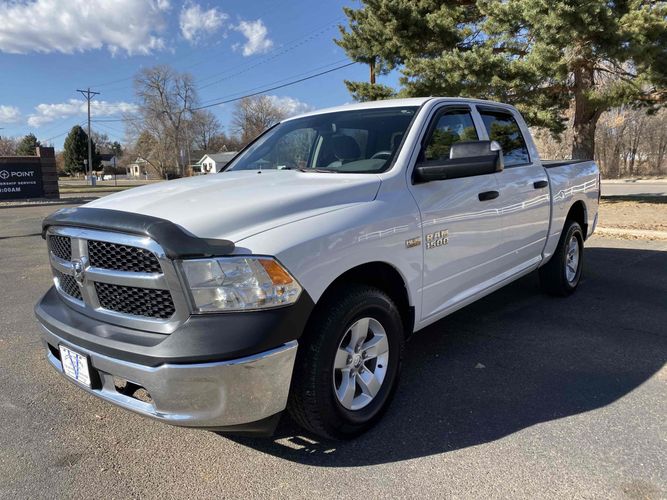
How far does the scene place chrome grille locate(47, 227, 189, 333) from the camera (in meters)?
2.19

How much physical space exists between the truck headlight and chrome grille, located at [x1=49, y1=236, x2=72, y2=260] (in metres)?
0.92

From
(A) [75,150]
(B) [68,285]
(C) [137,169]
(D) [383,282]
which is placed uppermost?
(A) [75,150]

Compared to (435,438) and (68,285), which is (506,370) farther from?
(68,285)

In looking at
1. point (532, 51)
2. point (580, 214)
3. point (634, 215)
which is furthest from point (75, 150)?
point (580, 214)

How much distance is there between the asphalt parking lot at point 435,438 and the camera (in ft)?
7.82

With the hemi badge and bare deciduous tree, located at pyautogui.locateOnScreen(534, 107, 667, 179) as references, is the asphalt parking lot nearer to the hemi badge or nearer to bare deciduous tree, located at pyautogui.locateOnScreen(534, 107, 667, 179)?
the hemi badge

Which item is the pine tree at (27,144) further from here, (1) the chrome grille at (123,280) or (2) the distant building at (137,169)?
(1) the chrome grille at (123,280)

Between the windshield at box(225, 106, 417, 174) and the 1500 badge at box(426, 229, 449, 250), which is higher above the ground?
the windshield at box(225, 106, 417, 174)

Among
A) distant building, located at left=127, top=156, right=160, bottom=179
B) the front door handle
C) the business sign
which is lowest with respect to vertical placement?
the front door handle

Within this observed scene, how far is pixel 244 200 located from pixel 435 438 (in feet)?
5.49

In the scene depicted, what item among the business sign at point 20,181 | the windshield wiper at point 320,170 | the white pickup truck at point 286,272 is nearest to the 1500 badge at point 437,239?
the white pickup truck at point 286,272

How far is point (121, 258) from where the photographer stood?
7.68ft

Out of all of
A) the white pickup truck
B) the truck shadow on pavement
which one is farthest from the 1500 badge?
the truck shadow on pavement

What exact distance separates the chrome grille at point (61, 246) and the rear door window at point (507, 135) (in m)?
3.27
